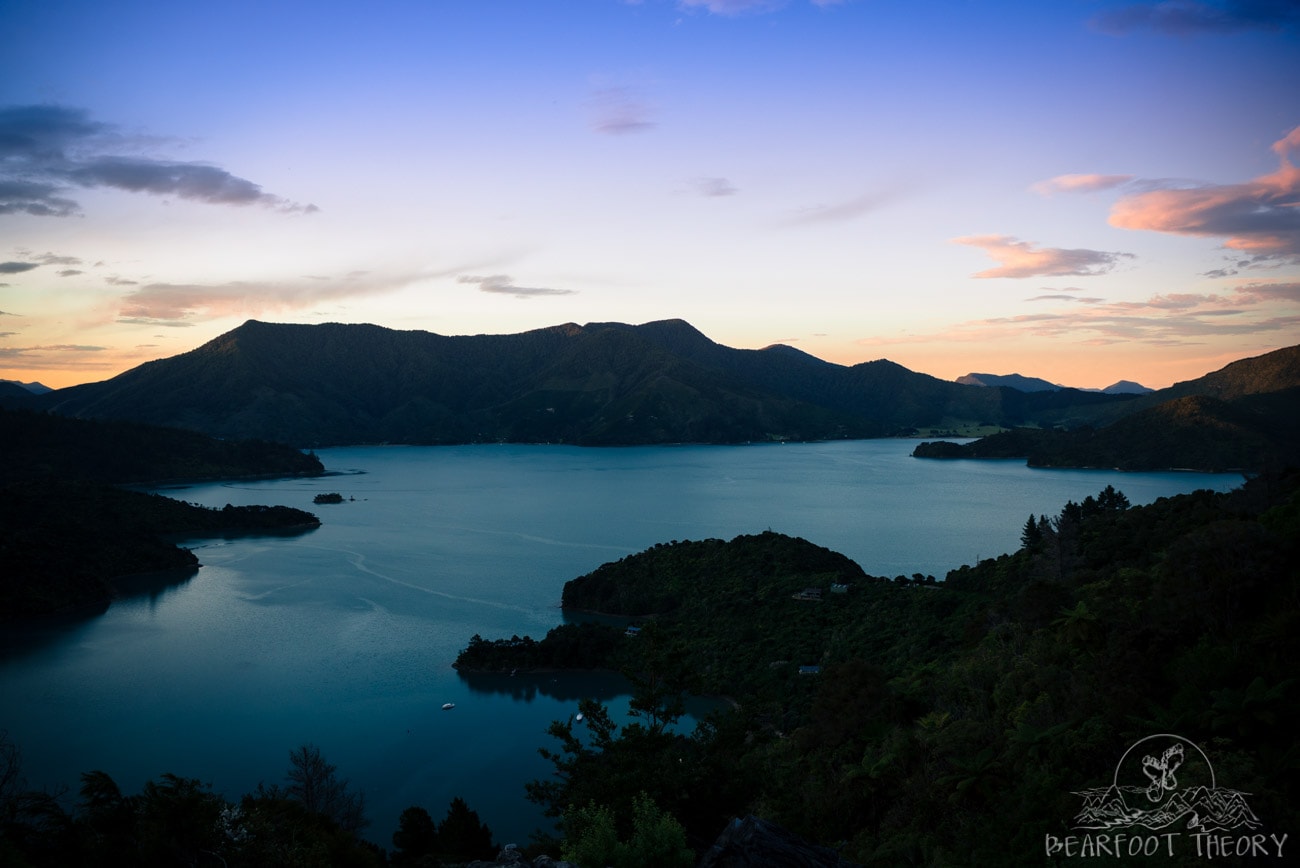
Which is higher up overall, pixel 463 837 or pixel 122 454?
pixel 122 454

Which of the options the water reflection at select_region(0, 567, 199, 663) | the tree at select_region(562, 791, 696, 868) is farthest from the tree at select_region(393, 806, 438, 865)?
the water reflection at select_region(0, 567, 199, 663)

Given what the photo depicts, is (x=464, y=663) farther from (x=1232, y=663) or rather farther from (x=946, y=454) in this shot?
(x=946, y=454)

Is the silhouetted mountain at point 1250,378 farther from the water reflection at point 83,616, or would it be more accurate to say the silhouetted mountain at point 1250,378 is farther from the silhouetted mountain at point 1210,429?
the water reflection at point 83,616

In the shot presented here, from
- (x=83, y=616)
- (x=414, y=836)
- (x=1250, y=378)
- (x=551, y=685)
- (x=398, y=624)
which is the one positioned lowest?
(x=83, y=616)

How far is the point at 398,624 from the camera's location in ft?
160

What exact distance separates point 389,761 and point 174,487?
112m

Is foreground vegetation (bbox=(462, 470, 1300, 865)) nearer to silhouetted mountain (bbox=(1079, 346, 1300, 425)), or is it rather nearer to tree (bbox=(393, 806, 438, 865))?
tree (bbox=(393, 806, 438, 865))

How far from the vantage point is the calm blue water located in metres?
30.0

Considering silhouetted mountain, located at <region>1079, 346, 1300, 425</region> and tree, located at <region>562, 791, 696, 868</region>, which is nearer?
tree, located at <region>562, 791, 696, 868</region>

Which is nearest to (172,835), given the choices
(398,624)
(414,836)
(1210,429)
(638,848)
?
(638,848)

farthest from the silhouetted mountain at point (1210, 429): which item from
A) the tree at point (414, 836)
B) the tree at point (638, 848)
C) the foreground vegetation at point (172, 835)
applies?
the foreground vegetation at point (172, 835)

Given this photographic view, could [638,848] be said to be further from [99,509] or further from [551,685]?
[99,509]

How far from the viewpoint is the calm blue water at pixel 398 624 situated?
2995cm

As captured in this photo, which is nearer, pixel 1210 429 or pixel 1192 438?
pixel 1210 429
